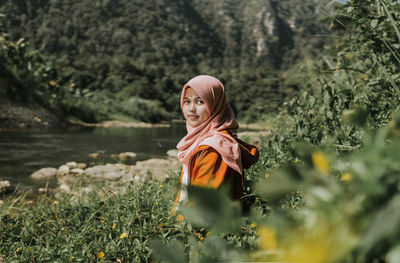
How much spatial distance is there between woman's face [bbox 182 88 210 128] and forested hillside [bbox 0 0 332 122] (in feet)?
4.15

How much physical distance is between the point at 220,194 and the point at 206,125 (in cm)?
143

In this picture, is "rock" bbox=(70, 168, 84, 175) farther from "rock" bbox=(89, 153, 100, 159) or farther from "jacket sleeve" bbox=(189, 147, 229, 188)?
"jacket sleeve" bbox=(189, 147, 229, 188)

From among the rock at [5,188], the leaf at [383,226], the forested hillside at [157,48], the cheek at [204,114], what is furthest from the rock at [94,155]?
the leaf at [383,226]

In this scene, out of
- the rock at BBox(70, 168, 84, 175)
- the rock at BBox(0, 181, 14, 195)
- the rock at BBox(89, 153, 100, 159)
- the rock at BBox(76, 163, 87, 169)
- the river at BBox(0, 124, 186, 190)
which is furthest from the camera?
the rock at BBox(89, 153, 100, 159)

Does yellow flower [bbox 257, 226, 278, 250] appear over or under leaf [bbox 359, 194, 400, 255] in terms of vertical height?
under

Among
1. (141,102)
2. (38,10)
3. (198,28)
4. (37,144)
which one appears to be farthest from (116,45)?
(37,144)

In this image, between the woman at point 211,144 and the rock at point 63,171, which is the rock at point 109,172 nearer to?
the rock at point 63,171

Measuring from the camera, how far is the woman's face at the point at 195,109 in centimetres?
170

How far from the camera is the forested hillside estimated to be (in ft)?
70.6

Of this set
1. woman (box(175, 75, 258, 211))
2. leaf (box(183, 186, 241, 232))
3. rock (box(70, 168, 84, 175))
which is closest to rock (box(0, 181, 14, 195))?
rock (box(70, 168, 84, 175))

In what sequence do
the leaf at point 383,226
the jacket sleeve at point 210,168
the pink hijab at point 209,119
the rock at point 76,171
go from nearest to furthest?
1. the leaf at point 383,226
2. the jacket sleeve at point 210,168
3. the pink hijab at point 209,119
4. the rock at point 76,171

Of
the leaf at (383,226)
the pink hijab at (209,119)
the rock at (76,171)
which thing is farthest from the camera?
the rock at (76,171)

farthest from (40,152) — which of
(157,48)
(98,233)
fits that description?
(157,48)

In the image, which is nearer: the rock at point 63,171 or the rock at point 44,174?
the rock at point 44,174
